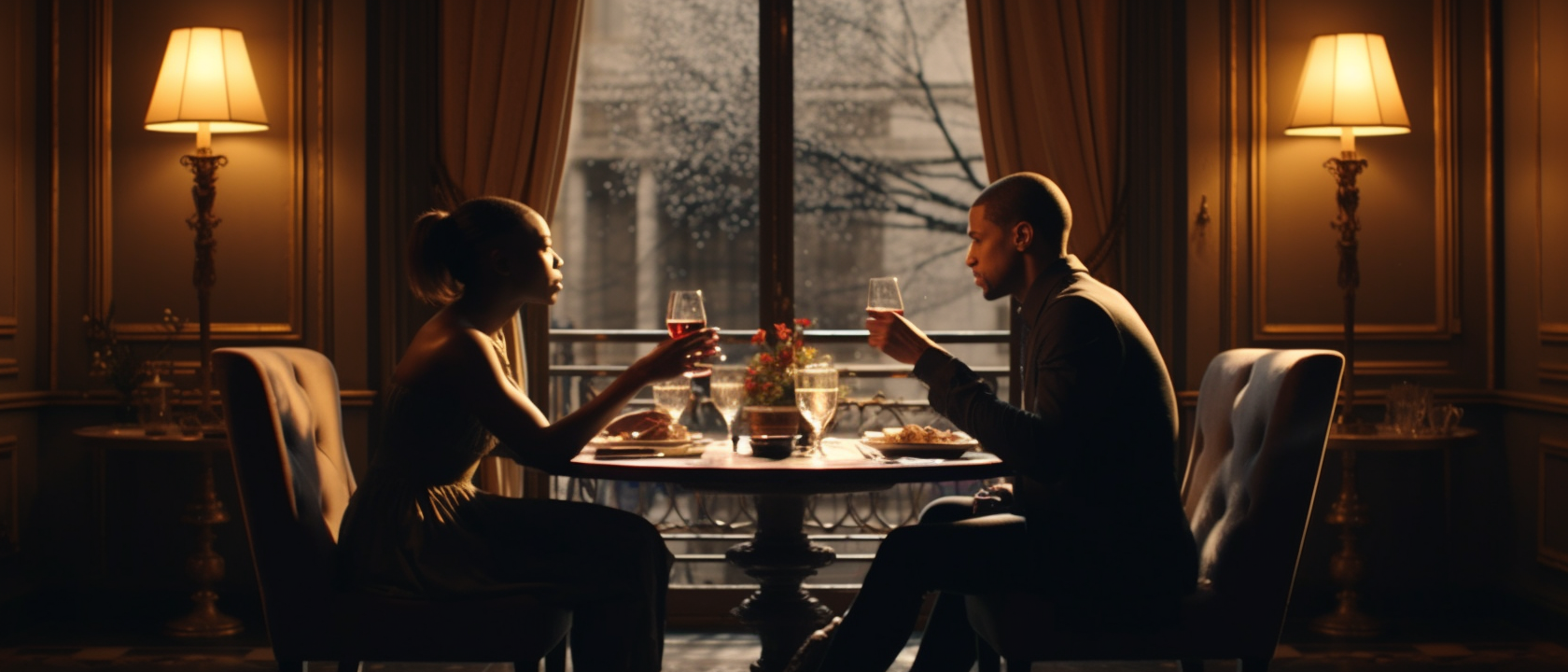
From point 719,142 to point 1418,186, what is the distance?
2222 millimetres

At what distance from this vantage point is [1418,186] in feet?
13.7

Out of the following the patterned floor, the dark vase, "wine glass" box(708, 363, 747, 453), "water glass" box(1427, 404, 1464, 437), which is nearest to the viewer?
"wine glass" box(708, 363, 747, 453)

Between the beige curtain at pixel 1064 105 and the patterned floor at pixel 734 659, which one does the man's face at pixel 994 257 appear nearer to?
the patterned floor at pixel 734 659

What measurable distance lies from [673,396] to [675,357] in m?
0.37

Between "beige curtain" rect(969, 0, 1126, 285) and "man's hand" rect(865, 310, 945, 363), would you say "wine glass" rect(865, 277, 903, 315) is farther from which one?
"beige curtain" rect(969, 0, 1126, 285)

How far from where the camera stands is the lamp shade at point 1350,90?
382 cm

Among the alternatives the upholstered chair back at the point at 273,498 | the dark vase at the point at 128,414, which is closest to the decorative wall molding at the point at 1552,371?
the upholstered chair back at the point at 273,498

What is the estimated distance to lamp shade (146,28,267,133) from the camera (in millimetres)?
3795

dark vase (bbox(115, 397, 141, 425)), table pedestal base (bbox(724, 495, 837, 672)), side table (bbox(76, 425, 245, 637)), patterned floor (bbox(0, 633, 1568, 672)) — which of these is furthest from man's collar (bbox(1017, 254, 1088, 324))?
dark vase (bbox(115, 397, 141, 425))

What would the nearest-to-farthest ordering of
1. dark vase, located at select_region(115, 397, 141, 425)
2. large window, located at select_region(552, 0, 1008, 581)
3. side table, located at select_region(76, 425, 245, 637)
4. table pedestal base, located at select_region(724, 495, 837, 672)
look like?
table pedestal base, located at select_region(724, 495, 837, 672), side table, located at select_region(76, 425, 245, 637), dark vase, located at select_region(115, 397, 141, 425), large window, located at select_region(552, 0, 1008, 581)

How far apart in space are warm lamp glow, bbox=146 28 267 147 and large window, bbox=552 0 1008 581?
0.98 m

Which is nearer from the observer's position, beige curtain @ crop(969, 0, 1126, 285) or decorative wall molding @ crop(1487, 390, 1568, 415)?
decorative wall molding @ crop(1487, 390, 1568, 415)

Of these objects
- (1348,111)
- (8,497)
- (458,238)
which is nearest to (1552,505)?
(1348,111)

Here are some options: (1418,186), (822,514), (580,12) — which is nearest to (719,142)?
(580,12)
